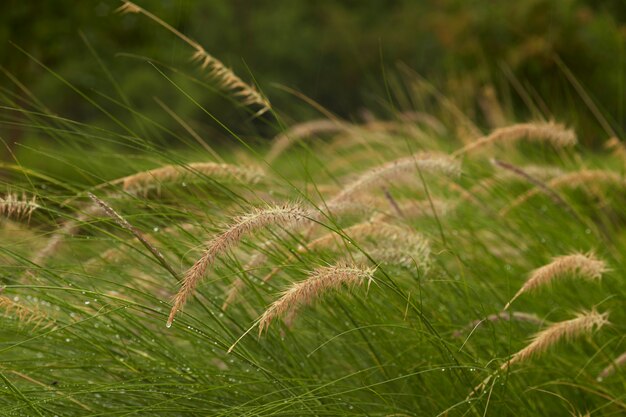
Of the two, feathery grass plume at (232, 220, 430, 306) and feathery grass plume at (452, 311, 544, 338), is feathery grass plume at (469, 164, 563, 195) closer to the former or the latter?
feathery grass plume at (452, 311, 544, 338)

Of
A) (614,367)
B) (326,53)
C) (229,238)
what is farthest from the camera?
(326,53)

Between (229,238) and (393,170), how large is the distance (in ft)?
3.12

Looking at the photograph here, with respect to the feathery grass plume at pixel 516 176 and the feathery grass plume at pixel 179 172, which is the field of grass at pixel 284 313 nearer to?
the feathery grass plume at pixel 179 172

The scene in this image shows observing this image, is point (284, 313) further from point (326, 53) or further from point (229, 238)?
point (326, 53)

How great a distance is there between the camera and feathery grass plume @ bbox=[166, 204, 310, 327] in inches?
68.3

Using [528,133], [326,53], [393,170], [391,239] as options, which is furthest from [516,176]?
[326,53]

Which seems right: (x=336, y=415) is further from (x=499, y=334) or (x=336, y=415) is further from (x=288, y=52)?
(x=288, y=52)

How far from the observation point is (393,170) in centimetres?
264

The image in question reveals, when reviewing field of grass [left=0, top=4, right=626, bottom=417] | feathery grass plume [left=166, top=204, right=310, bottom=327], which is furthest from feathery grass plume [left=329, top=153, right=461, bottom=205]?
feathery grass plume [left=166, top=204, right=310, bottom=327]

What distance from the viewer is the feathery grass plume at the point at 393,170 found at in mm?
2574

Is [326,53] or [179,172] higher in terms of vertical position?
[179,172]

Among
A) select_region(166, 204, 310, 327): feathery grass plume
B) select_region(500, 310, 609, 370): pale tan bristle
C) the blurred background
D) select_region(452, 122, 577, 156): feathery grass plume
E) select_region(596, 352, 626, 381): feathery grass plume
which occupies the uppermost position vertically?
select_region(166, 204, 310, 327): feathery grass plume

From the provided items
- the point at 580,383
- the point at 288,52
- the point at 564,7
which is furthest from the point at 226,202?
the point at 288,52

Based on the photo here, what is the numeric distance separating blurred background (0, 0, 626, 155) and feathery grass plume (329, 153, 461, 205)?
0.71 feet
